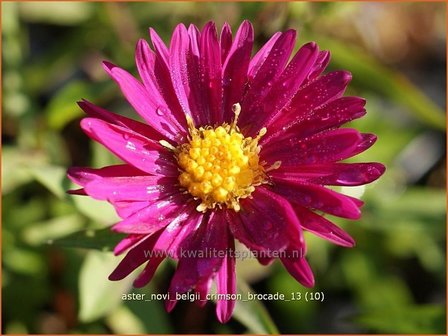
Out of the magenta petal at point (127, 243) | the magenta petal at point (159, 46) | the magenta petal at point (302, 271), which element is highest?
the magenta petal at point (159, 46)

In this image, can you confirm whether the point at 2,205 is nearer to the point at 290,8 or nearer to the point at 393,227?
the point at 290,8

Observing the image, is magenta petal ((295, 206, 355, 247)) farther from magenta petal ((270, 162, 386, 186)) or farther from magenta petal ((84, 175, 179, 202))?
magenta petal ((84, 175, 179, 202))

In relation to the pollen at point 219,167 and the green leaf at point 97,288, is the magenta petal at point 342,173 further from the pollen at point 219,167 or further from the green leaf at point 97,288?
the green leaf at point 97,288

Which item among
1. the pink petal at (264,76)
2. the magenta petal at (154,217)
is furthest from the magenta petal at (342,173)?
the magenta petal at (154,217)

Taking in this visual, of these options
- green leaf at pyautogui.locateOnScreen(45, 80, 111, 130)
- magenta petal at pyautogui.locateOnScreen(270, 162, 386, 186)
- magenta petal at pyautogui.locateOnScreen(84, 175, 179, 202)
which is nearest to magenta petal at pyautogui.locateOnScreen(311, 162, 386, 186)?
magenta petal at pyautogui.locateOnScreen(270, 162, 386, 186)

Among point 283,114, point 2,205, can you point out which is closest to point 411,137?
point 283,114

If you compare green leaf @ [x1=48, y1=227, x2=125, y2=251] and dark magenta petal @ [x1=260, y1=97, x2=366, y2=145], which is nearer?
dark magenta petal @ [x1=260, y1=97, x2=366, y2=145]

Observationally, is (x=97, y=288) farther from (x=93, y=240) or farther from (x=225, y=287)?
(x=225, y=287)
